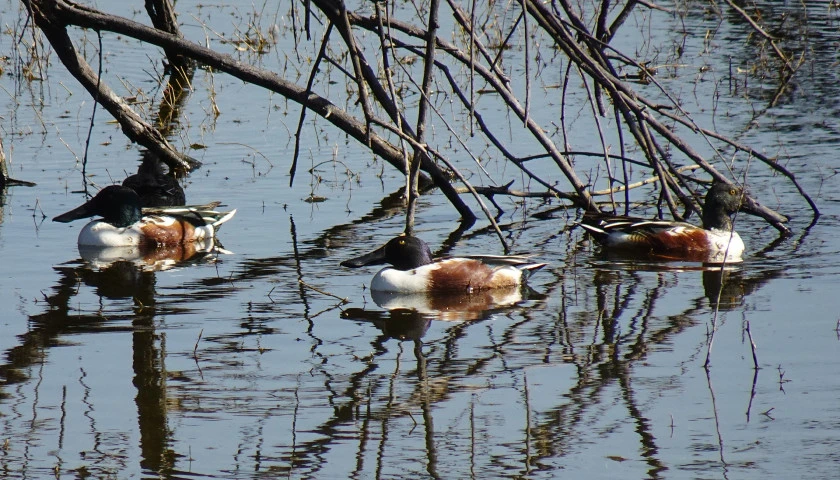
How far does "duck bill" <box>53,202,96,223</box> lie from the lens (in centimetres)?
1018

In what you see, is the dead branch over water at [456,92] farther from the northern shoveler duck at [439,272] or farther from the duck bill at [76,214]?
the duck bill at [76,214]

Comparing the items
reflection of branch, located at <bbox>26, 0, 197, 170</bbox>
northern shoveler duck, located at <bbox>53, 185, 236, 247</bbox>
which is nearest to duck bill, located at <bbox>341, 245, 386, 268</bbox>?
northern shoveler duck, located at <bbox>53, 185, 236, 247</bbox>

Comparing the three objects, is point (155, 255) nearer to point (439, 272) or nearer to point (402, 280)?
point (402, 280)

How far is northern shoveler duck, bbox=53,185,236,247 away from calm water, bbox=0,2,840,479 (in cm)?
25

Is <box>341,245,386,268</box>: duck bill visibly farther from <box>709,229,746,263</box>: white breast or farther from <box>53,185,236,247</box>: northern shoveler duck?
<box>709,229,746,263</box>: white breast

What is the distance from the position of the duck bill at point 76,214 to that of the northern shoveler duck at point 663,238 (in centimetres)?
413

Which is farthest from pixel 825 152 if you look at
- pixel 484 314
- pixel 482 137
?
pixel 484 314

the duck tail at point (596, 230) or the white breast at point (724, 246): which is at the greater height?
the duck tail at point (596, 230)

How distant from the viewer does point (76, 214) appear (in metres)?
10.2

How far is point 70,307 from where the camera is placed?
7.91 metres

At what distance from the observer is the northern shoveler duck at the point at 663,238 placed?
31.6ft

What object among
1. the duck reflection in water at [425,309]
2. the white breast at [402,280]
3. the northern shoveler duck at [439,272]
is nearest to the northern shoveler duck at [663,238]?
the northern shoveler duck at [439,272]

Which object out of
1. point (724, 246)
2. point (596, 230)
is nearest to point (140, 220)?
point (596, 230)

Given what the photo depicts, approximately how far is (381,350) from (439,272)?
1663mm
